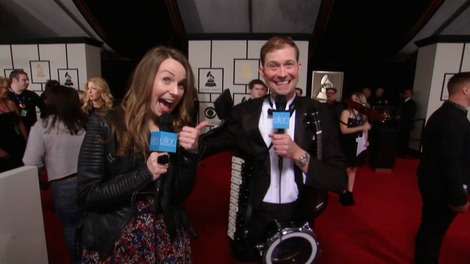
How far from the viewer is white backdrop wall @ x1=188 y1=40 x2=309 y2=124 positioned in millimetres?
6438

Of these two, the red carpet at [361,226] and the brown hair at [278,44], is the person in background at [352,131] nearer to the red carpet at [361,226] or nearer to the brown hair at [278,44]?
the red carpet at [361,226]

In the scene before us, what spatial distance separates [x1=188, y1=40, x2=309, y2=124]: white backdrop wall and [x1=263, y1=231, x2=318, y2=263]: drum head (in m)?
5.41

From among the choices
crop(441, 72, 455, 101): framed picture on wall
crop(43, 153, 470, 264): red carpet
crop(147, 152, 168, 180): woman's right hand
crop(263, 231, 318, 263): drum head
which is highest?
crop(441, 72, 455, 101): framed picture on wall

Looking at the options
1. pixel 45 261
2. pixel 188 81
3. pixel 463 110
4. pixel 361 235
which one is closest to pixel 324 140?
pixel 188 81

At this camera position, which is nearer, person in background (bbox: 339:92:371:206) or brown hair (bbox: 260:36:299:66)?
brown hair (bbox: 260:36:299:66)

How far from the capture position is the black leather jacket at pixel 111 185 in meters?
0.93

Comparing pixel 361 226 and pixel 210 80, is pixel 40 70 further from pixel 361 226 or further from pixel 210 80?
pixel 361 226

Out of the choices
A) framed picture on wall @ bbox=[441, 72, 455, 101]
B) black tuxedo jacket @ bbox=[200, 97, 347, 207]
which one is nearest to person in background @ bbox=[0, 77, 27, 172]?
black tuxedo jacket @ bbox=[200, 97, 347, 207]

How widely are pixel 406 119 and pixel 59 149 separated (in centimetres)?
697

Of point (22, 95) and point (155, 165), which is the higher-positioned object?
point (22, 95)

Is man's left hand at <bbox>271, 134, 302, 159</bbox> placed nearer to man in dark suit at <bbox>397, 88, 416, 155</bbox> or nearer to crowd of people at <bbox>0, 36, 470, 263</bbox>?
crowd of people at <bbox>0, 36, 470, 263</bbox>

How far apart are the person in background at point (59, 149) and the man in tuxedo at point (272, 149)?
4.28ft

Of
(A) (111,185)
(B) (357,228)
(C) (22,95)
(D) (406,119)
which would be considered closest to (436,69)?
(D) (406,119)

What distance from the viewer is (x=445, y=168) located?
1.82 m
